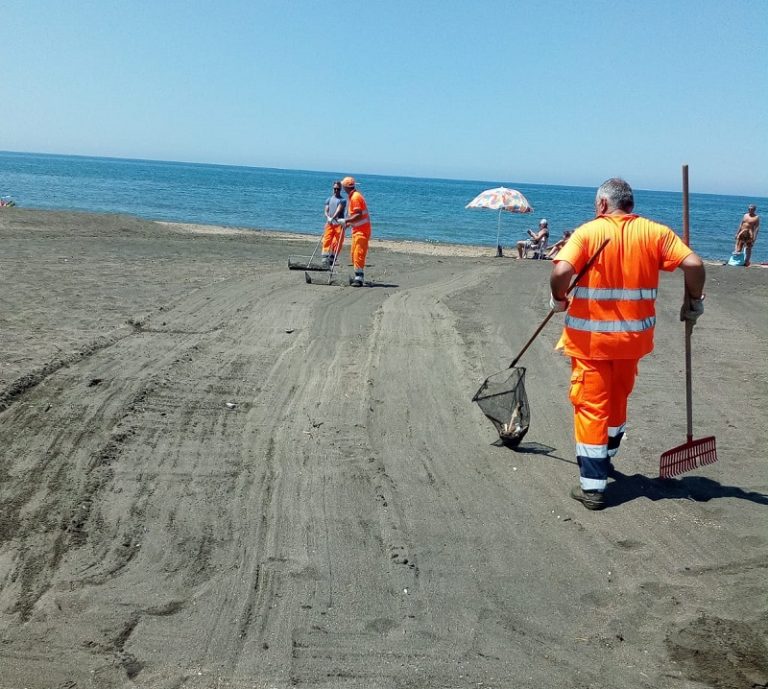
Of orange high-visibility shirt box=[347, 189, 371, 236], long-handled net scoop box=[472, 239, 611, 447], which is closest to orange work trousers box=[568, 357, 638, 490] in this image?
long-handled net scoop box=[472, 239, 611, 447]

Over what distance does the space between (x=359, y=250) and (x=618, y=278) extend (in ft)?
28.8

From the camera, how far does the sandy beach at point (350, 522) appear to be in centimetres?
328

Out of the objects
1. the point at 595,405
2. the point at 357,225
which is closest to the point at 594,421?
the point at 595,405

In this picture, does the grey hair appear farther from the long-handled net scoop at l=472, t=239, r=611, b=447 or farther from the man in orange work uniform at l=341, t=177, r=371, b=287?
the man in orange work uniform at l=341, t=177, r=371, b=287

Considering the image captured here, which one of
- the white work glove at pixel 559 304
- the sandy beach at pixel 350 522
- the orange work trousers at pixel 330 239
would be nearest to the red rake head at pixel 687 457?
the sandy beach at pixel 350 522

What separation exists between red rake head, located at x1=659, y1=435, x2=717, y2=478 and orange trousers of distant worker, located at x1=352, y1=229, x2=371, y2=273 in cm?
→ 841

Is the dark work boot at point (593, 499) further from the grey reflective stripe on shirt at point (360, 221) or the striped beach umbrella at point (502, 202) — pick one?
the striped beach umbrella at point (502, 202)

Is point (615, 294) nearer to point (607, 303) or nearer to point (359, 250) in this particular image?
→ point (607, 303)

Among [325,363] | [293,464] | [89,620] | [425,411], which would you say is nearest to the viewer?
[89,620]

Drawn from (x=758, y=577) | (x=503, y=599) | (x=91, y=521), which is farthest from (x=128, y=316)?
(x=758, y=577)

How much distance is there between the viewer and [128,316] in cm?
941

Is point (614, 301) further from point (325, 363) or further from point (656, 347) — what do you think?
point (656, 347)

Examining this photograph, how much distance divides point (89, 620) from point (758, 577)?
3262 mm

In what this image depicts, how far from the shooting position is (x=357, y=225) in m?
13.4
